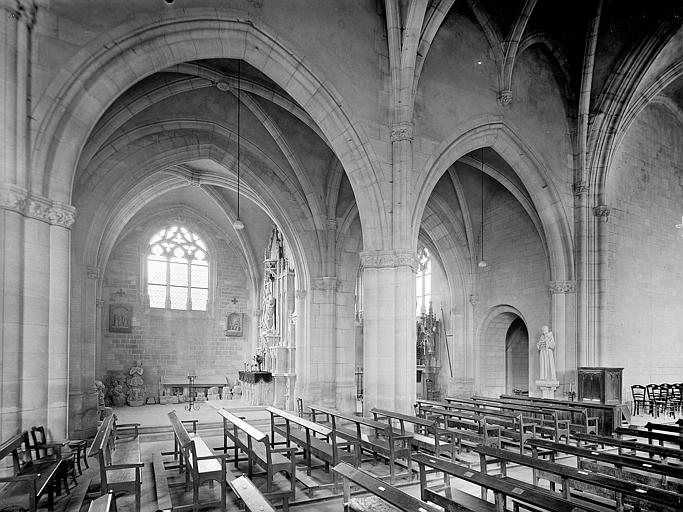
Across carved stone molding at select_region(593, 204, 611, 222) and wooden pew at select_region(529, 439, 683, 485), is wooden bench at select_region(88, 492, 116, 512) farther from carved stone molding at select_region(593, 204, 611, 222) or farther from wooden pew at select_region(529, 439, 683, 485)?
carved stone molding at select_region(593, 204, 611, 222)

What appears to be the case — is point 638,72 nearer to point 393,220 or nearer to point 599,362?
point 599,362

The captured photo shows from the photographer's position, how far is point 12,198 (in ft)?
25.6

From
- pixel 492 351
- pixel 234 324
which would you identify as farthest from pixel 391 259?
pixel 234 324

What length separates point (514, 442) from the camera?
402 inches

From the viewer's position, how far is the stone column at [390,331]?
11.2 metres

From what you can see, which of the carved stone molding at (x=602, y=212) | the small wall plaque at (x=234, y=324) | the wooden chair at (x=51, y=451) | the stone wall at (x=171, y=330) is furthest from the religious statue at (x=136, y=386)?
the carved stone molding at (x=602, y=212)

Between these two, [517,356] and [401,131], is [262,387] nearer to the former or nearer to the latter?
[517,356]

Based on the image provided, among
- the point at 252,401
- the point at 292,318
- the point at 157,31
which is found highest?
the point at 157,31

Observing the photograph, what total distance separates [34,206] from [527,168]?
41.0ft

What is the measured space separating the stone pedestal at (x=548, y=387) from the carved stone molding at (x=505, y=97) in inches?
312

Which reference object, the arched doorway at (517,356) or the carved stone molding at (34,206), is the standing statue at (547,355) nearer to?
the arched doorway at (517,356)

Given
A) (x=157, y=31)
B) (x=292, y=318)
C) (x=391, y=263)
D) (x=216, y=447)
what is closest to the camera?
(x=157, y=31)

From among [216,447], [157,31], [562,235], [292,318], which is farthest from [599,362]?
[157,31]

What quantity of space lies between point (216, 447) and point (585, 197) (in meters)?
12.4
